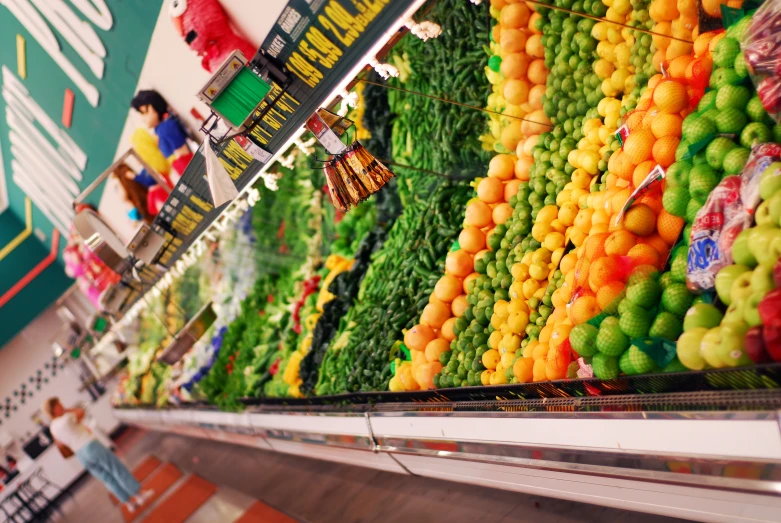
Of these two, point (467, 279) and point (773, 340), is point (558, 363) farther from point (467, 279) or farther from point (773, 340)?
point (467, 279)

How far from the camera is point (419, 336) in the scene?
3576 millimetres

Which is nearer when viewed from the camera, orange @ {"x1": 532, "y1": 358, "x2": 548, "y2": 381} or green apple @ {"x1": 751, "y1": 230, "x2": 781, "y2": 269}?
green apple @ {"x1": 751, "y1": 230, "x2": 781, "y2": 269}

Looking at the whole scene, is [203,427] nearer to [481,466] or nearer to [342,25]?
[481,466]

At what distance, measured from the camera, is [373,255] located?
4.81 m

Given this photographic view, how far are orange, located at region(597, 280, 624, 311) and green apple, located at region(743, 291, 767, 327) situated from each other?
1.96 feet

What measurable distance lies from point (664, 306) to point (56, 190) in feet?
36.1

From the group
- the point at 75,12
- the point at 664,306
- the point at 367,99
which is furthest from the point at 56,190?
the point at 664,306

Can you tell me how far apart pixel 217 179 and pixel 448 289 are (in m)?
1.19

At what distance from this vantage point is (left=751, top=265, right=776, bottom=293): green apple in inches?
63.3

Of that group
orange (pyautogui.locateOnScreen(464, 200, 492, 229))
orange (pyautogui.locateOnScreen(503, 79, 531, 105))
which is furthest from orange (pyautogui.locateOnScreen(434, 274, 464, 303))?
orange (pyautogui.locateOnScreen(503, 79, 531, 105))

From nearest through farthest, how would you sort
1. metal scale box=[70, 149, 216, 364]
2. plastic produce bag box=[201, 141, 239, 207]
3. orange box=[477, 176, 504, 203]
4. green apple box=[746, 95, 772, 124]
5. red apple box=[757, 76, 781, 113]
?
1. red apple box=[757, 76, 781, 113]
2. green apple box=[746, 95, 772, 124]
3. plastic produce bag box=[201, 141, 239, 207]
4. orange box=[477, 176, 504, 203]
5. metal scale box=[70, 149, 216, 364]

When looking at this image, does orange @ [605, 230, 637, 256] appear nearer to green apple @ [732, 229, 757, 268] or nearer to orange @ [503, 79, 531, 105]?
green apple @ [732, 229, 757, 268]

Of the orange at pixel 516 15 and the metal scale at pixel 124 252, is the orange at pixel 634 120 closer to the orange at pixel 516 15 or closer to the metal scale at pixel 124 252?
the orange at pixel 516 15

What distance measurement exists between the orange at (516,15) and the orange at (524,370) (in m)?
1.77
